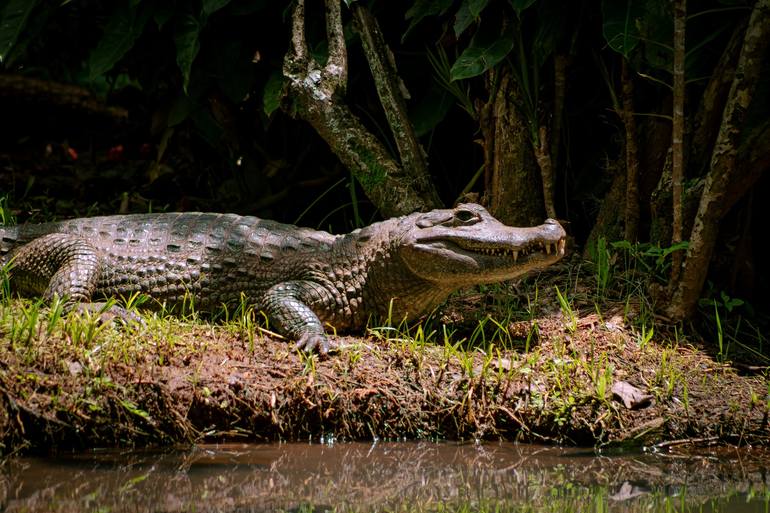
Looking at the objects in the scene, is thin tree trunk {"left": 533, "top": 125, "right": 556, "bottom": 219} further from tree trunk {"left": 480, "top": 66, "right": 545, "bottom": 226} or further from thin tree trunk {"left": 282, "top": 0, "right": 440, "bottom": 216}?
thin tree trunk {"left": 282, "top": 0, "right": 440, "bottom": 216}

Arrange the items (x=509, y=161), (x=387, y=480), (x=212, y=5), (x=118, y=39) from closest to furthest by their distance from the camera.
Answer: (x=387, y=480), (x=509, y=161), (x=212, y=5), (x=118, y=39)

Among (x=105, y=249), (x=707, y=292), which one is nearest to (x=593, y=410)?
(x=707, y=292)

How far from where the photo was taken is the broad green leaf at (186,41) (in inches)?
253

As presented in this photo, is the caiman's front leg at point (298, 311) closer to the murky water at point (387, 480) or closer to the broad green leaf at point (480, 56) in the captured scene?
the murky water at point (387, 480)

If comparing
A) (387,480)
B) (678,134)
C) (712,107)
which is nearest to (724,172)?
(678,134)

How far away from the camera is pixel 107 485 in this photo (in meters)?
3.61

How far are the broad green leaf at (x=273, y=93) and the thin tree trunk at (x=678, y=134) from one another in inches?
105

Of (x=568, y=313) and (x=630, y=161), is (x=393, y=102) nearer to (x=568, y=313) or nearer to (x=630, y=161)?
(x=630, y=161)

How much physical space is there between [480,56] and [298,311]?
6.63ft

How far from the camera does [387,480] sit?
385 centimetres

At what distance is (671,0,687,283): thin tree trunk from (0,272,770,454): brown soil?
69 cm

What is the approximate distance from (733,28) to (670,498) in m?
3.11

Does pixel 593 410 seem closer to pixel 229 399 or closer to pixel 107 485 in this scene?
pixel 229 399

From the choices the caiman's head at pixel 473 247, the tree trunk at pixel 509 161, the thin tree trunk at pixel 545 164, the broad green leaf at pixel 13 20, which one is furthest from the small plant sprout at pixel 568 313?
the broad green leaf at pixel 13 20
